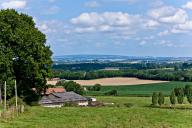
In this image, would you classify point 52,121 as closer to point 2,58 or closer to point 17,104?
point 17,104

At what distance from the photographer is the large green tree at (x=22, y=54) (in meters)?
42.7

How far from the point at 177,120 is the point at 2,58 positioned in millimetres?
19456

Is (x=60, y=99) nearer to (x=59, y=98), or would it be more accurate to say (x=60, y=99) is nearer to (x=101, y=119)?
(x=59, y=98)

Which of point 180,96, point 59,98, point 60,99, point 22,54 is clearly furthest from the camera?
point 180,96

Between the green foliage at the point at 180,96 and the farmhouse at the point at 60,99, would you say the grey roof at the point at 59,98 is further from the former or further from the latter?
the green foliage at the point at 180,96

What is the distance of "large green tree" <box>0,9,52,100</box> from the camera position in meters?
42.7

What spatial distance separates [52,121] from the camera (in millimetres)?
27750

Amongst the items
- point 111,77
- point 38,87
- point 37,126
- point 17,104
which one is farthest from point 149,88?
point 37,126

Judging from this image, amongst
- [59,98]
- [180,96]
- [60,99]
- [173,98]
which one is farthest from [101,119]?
[180,96]

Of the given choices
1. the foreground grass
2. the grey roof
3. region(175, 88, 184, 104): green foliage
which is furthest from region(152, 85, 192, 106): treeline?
the foreground grass

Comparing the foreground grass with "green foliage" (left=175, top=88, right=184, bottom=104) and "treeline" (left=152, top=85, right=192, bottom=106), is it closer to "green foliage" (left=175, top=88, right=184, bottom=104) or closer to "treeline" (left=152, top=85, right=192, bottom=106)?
"treeline" (left=152, top=85, right=192, bottom=106)

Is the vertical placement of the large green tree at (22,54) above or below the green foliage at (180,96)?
above

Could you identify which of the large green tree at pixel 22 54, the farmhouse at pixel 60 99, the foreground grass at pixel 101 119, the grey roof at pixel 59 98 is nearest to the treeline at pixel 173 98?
the farmhouse at pixel 60 99

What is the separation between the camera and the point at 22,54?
140ft
